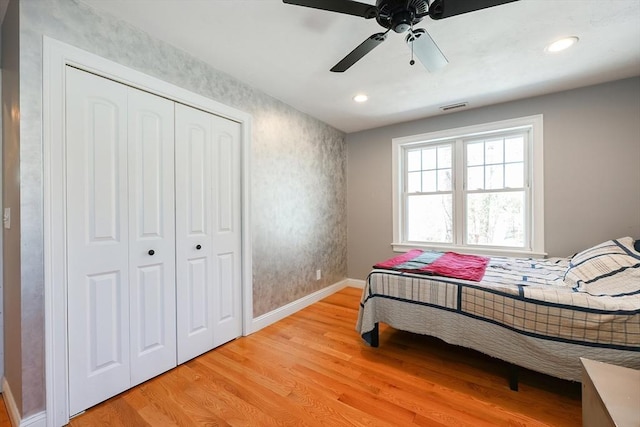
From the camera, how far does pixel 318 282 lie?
3619mm

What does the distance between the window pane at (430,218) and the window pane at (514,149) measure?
809 mm

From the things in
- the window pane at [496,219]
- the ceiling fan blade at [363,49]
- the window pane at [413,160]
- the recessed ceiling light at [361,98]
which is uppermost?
the recessed ceiling light at [361,98]

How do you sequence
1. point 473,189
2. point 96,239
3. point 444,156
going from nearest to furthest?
point 96,239 < point 473,189 < point 444,156

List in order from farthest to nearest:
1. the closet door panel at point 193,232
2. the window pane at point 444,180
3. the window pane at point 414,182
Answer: the window pane at point 414,182, the window pane at point 444,180, the closet door panel at point 193,232

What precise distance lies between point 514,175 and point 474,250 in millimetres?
1029

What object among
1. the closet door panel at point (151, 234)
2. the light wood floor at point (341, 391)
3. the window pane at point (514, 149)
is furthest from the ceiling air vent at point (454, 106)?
the closet door panel at point (151, 234)

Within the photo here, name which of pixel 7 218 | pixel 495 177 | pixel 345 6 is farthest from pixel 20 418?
pixel 495 177

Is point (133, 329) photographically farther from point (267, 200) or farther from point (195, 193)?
point (267, 200)

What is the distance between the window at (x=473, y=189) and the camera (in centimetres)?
309

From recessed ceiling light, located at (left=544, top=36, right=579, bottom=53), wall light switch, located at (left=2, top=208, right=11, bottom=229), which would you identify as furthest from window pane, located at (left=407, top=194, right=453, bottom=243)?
wall light switch, located at (left=2, top=208, right=11, bottom=229)

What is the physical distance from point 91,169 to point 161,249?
679mm

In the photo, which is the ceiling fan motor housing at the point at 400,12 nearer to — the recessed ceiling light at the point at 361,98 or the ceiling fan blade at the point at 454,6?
the ceiling fan blade at the point at 454,6

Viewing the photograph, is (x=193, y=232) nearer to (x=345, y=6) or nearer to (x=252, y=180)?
(x=252, y=180)

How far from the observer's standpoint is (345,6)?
1.32 meters
